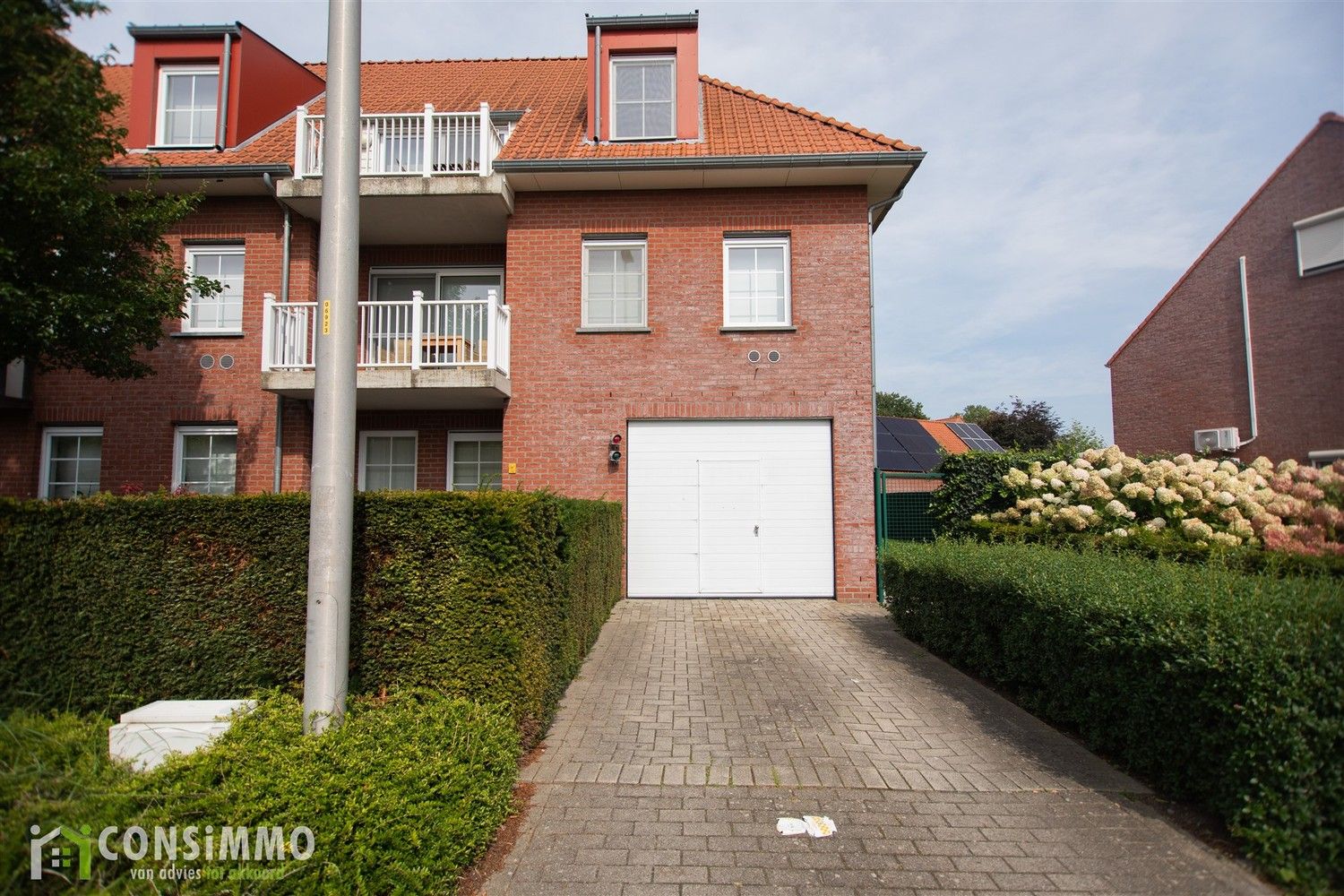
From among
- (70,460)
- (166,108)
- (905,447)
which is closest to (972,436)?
(905,447)

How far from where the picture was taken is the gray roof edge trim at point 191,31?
11062 mm

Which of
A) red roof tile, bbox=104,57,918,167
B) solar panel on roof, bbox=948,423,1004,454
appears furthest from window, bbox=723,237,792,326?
solar panel on roof, bbox=948,423,1004,454

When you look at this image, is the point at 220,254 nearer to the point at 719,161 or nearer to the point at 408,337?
the point at 408,337

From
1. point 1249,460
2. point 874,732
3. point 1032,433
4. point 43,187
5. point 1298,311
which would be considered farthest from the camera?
point 1032,433

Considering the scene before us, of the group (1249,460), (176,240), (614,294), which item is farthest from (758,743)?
(176,240)

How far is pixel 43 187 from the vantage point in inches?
137

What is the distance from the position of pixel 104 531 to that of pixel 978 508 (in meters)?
10.5

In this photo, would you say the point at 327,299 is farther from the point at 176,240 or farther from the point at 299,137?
the point at 176,240

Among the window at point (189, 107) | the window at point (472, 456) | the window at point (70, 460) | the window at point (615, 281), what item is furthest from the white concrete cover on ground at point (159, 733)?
the window at point (189, 107)

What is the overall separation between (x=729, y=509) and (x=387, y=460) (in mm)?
5820

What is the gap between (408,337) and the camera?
10.2 metres

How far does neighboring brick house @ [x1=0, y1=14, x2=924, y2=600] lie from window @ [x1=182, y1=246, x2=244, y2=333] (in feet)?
0.13

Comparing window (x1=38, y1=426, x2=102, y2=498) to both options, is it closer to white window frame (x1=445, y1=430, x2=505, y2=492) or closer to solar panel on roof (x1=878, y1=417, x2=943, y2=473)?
white window frame (x1=445, y1=430, x2=505, y2=492)

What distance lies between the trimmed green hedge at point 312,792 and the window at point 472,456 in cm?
777
